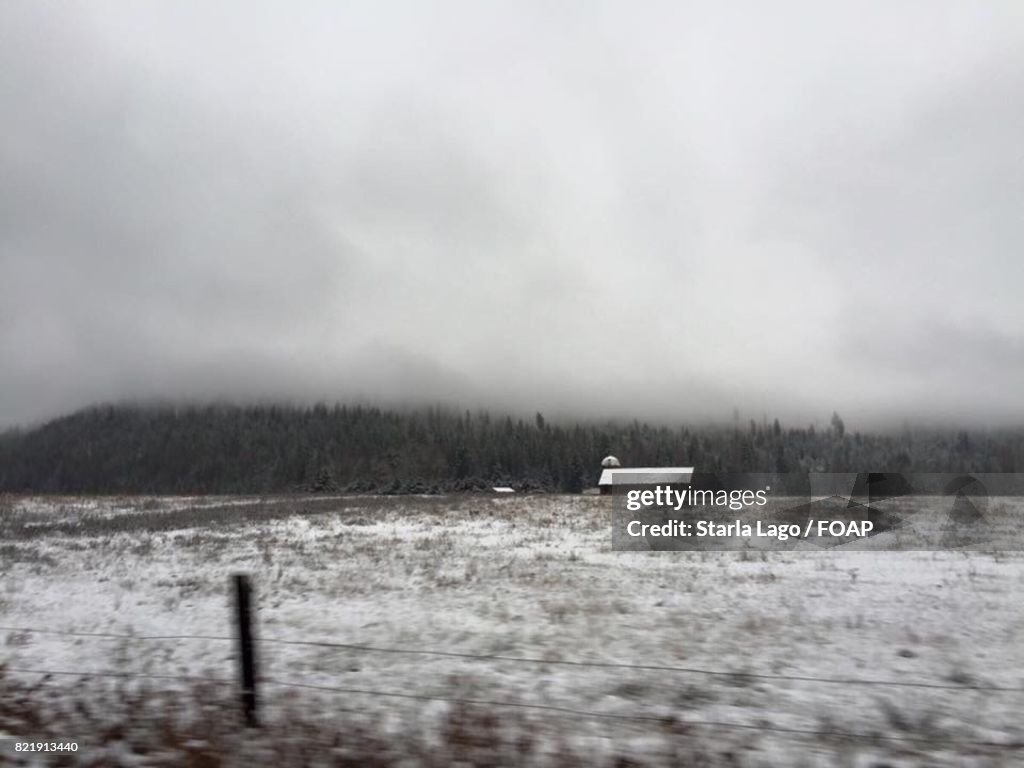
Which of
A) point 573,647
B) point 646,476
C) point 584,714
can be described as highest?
point 584,714

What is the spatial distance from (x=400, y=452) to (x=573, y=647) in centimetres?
11656

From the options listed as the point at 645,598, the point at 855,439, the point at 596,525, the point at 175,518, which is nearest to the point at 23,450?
the point at 175,518

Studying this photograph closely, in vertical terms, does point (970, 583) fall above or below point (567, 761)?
below

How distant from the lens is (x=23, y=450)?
17762 centimetres

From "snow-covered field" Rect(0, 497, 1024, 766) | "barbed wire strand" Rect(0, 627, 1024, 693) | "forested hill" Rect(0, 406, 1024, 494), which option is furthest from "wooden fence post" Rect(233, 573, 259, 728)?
"forested hill" Rect(0, 406, 1024, 494)

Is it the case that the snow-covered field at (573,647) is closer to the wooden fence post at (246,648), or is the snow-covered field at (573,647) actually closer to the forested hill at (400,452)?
the wooden fence post at (246,648)

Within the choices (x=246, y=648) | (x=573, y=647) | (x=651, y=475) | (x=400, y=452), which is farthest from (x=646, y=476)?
(x=400, y=452)

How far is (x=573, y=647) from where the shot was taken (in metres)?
9.10

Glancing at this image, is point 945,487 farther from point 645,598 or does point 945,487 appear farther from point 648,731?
point 648,731

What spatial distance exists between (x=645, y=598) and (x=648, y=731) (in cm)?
635

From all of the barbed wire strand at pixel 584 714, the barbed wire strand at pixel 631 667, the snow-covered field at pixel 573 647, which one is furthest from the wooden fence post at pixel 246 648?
the barbed wire strand at pixel 631 667

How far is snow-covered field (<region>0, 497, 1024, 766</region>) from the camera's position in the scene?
5.93m

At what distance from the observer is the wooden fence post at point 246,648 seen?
621 centimetres

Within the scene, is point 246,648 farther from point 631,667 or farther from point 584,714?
point 631,667
